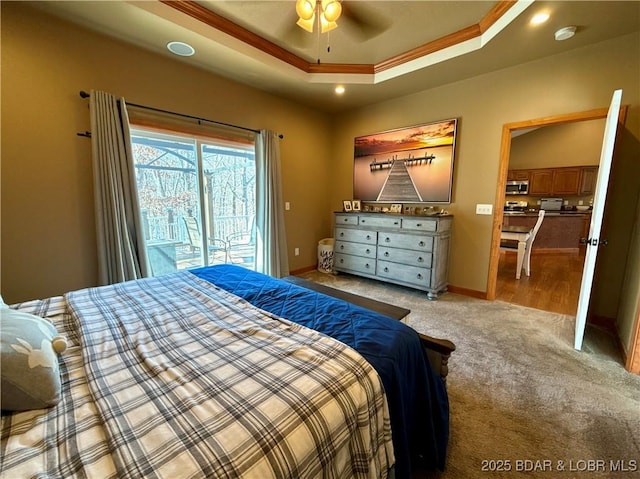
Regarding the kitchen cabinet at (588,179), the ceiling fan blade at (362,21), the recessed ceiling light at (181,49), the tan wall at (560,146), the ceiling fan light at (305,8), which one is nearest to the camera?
the ceiling fan light at (305,8)

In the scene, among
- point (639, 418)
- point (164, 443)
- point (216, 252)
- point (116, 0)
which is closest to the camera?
point (164, 443)

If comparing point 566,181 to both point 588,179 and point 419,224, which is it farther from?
point 419,224

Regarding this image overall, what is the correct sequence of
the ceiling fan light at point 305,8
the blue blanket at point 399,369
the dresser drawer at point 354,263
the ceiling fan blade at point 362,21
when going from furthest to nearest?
1. the dresser drawer at point 354,263
2. the ceiling fan blade at point 362,21
3. the ceiling fan light at point 305,8
4. the blue blanket at point 399,369

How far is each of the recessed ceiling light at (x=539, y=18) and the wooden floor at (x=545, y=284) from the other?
2.72 m

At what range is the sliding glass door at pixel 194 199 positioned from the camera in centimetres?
284

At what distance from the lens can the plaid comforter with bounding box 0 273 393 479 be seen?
2.04 ft

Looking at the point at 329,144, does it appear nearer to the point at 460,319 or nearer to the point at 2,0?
the point at 460,319

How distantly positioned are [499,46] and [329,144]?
258cm

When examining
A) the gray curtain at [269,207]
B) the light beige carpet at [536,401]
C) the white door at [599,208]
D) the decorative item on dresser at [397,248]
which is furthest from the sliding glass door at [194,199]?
the white door at [599,208]

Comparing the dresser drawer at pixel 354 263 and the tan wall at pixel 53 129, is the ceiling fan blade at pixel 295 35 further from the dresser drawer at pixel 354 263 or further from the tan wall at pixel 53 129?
the dresser drawer at pixel 354 263

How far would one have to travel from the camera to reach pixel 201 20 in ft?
7.50

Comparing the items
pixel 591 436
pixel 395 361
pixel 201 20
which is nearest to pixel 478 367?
pixel 591 436

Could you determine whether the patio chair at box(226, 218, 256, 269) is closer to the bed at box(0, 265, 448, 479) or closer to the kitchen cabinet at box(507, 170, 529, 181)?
the bed at box(0, 265, 448, 479)

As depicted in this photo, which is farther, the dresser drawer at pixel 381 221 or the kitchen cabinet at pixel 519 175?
the kitchen cabinet at pixel 519 175
